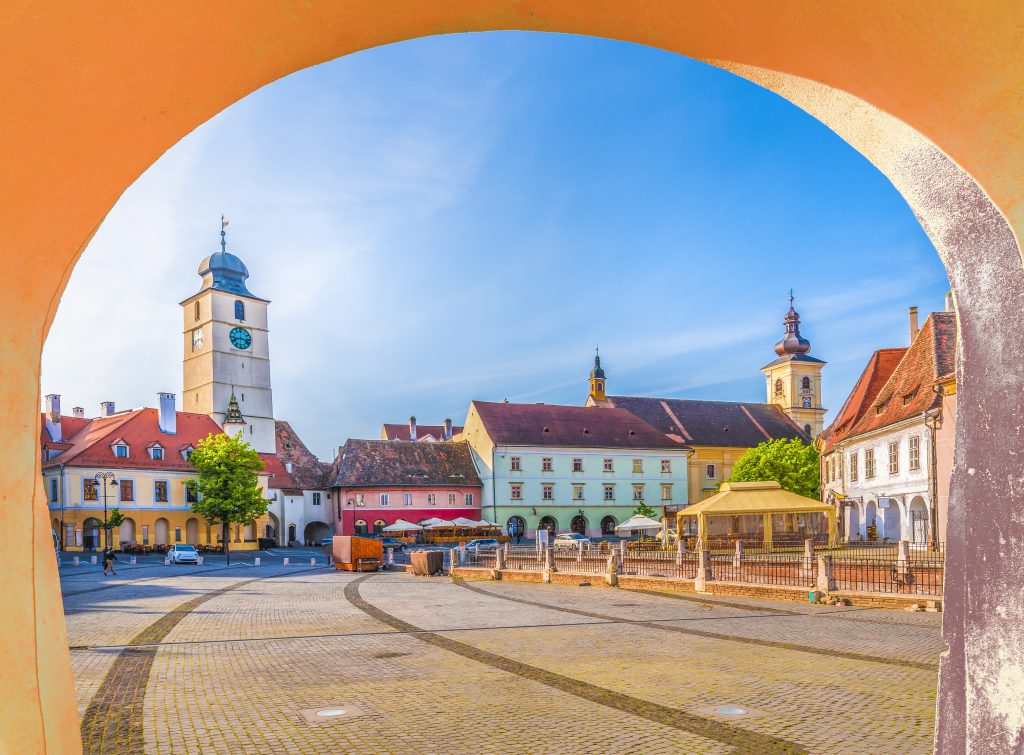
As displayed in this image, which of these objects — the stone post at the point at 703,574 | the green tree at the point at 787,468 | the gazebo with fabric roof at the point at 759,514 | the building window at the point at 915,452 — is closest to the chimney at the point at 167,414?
the gazebo with fabric roof at the point at 759,514

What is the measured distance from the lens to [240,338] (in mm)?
81312

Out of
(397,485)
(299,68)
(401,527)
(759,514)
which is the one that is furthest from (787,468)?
(299,68)

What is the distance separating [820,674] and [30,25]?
12107mm

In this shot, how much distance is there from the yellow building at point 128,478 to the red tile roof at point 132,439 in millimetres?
66

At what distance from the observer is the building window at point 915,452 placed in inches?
1298

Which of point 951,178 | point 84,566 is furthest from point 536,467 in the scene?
point 951,178

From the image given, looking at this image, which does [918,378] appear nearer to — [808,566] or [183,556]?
[808,566]

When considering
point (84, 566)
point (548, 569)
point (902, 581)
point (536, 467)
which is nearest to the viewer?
point (902, 581)

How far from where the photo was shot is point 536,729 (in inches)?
353

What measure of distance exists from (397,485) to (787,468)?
29.0 m

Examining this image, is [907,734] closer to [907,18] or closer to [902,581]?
[907,18]

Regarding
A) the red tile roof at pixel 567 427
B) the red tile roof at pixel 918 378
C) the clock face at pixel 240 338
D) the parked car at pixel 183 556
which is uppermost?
the clock face at pixel 240 338

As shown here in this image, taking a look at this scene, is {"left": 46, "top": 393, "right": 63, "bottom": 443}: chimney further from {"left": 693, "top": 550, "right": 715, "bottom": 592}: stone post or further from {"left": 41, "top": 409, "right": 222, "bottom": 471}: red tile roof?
{"left": 693, "top": 550, "right": 715, "bottom": 592}: stone post

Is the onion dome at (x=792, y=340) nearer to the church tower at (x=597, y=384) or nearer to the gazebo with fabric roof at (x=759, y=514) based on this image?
the church tower at (x=597, y=384)
